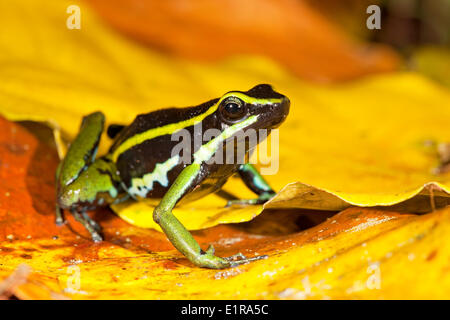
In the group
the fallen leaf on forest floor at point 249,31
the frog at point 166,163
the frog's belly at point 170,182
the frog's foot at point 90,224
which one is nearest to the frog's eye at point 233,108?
the frog at point 166,163

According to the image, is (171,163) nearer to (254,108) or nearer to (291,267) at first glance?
(254,108)

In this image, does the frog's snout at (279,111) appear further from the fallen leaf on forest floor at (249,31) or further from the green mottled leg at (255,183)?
the fallen leaf on forest floor at (249,31)

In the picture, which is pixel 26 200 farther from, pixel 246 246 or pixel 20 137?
pixel 246 246

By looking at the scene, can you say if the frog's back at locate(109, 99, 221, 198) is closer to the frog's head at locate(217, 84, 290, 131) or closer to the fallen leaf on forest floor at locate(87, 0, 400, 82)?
the frog's head at locate(217, 84, 290, 131)

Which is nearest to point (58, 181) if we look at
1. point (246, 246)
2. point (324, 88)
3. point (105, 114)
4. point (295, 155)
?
point (105, 114)

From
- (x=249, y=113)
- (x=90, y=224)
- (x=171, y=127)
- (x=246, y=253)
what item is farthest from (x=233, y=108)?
(x=90, y=224)

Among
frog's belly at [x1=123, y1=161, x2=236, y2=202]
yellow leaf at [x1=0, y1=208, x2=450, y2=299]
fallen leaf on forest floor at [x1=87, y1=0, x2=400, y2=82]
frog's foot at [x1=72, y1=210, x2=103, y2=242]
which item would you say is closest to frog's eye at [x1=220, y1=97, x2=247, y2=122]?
frog's belly at [x1=123, y1=161, x2=236, y2=202]

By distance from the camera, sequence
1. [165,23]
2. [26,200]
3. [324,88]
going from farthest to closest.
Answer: [165,23]
[324,88]
[26,200]
